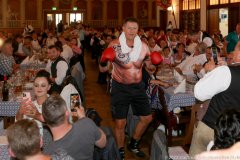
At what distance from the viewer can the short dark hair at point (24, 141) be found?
83.6 inches

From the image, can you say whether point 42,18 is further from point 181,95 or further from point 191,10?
point 181,95

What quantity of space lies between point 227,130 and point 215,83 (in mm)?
910

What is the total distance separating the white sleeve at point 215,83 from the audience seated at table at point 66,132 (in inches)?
31.3

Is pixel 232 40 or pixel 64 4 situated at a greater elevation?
pixel 64 4

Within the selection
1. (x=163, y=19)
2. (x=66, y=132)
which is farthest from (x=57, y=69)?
(x=163, y=19)

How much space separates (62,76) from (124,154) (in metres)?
1.48

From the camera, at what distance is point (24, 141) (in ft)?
6.98

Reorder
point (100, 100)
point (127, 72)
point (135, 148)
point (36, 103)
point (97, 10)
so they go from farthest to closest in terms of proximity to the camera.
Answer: point (97, 10) → point (100, 100) → point (135, 148) → point (127, 72) → point (36, 103)

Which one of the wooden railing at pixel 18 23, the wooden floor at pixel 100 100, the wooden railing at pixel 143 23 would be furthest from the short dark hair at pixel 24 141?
the wooden railing at pixel 143 23

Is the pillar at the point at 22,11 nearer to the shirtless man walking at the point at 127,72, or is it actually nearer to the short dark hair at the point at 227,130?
the shirtless man walking at the point at 127,72

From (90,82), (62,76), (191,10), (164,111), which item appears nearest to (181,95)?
(164,111)

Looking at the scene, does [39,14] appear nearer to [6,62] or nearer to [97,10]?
[97,10]

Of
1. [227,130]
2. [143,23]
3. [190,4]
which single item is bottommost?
[227,130]

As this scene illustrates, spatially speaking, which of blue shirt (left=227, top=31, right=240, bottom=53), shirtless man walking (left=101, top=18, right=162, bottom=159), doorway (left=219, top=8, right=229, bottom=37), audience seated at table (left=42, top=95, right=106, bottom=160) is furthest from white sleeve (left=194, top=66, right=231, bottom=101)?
doorway (left=219, top=8, right=229, bottom=37)
